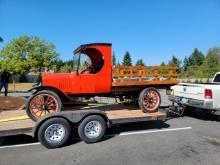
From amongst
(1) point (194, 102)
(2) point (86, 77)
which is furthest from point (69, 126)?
(1) point (194, 102)

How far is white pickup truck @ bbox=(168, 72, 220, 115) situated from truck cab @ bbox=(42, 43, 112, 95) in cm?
334

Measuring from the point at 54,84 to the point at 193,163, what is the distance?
4.35 meters

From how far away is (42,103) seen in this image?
7.62 metres

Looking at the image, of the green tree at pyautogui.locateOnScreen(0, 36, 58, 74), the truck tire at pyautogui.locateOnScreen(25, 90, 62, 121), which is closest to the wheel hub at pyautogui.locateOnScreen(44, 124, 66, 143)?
the truck tire at pyautogui.locateOnScreen(25, 90, 62, 121)

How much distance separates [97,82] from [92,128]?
5.35ft

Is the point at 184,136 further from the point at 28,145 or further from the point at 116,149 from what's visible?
the point at 28,145

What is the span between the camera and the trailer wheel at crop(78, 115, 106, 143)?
22.7 ft

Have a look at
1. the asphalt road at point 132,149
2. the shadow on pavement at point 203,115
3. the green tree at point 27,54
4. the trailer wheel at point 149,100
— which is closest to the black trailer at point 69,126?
the asphalt road at point 132,149

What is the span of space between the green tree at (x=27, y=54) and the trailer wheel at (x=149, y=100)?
5648 centimetres

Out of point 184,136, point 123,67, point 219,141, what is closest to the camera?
point 219,141

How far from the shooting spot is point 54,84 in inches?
317

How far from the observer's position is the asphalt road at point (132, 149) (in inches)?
229

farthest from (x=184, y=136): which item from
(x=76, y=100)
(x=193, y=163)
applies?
(x=76, y=100)

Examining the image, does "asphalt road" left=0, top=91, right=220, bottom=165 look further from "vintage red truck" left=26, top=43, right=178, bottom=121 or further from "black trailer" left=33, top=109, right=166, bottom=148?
"vintage red truck" left=26, top=43, right=178, bottom=121
